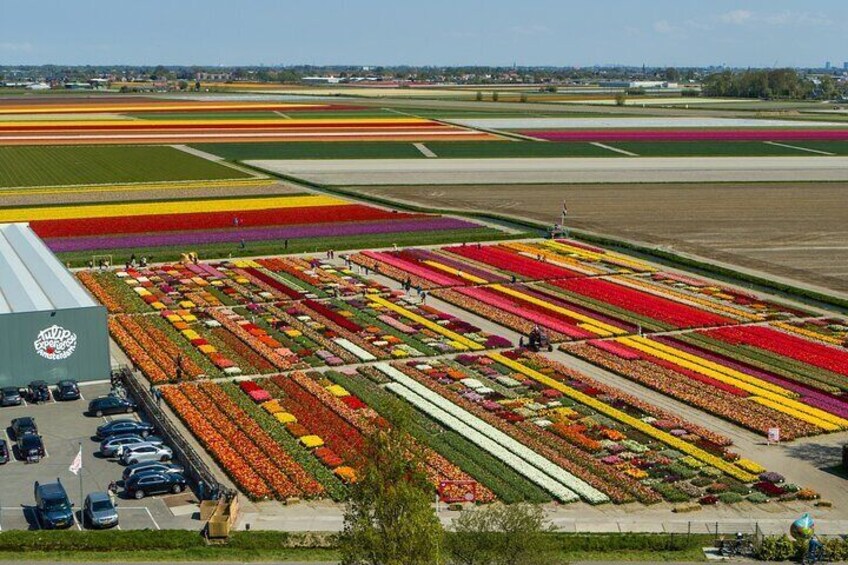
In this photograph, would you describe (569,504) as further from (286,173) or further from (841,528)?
(286,173)

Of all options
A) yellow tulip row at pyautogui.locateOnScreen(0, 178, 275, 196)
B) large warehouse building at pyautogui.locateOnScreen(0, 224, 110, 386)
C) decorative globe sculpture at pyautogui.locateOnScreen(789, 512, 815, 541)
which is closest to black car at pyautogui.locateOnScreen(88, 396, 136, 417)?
large warehouse building at pyautogui.locateOnScreen(0, 224, 110, 386)

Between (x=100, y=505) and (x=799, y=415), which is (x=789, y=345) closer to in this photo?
(x=799, y=415)

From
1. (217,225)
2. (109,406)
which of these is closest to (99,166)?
(217,225)

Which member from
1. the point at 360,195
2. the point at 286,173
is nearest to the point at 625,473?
the point at 360,195

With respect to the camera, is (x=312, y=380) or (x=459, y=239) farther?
(x=459, y=239)

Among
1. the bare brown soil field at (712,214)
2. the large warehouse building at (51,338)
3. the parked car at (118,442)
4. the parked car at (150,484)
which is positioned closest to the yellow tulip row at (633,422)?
the parked car at (118,442)
